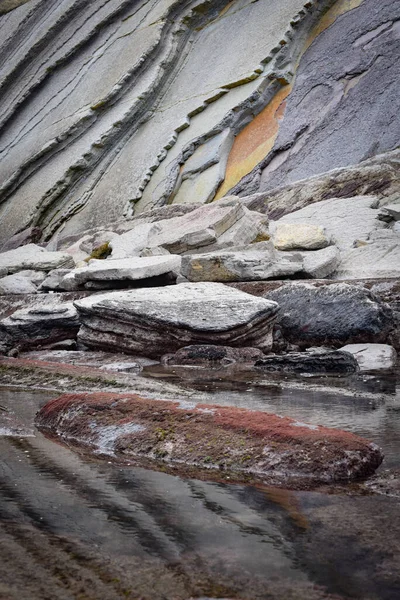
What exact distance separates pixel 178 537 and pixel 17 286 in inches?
287

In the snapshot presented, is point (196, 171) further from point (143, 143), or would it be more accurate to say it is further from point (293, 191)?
point (293, 191)

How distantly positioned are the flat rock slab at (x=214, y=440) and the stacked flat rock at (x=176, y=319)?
2414mm

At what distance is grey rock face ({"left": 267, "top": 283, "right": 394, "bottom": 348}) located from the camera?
17.7 ft

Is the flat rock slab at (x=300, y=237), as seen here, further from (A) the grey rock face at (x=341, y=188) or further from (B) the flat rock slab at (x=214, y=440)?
(B) the flat rock slab at (x=214, y=440)

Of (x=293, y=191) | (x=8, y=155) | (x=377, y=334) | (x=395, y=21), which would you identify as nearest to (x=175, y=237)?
(x=293, y=191)

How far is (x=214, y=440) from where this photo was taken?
2.55 meters

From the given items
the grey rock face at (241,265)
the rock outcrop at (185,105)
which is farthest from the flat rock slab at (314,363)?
the rock outcrop at (185,105)

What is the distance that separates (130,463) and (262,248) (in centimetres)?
467

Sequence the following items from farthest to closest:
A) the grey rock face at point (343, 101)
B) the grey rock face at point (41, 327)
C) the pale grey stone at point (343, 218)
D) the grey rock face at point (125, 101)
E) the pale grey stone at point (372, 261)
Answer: the grey rock face at point (125, 101)
the grey rock face at point (343, 101)
the pale grey stone at point (343, 218)
the grey rock face at point (41, 327)
the pale grey stone at point (372, 261)

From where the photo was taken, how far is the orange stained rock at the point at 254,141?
39.5ft

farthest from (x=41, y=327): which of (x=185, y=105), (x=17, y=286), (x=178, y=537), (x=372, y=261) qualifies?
(x=185, y=105)

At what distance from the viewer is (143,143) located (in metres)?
14.1

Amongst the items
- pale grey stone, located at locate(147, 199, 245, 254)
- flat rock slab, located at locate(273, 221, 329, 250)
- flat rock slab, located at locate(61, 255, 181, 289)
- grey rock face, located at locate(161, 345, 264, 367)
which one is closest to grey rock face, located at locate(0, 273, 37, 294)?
flat rock slab, located at locate(61, 255, 181, 289)

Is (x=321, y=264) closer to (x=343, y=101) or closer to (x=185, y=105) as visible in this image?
(x=343, y=101)
